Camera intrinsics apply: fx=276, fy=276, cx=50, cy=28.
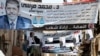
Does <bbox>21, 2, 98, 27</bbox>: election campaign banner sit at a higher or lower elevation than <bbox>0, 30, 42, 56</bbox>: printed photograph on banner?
higher

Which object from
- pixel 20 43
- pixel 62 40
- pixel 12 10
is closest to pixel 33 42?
pixel 20 43

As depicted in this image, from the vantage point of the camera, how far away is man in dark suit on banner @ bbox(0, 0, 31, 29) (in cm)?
238

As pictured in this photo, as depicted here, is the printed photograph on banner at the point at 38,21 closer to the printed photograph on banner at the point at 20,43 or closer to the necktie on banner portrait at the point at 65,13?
the necktie on banner portrait at the point at 65,13

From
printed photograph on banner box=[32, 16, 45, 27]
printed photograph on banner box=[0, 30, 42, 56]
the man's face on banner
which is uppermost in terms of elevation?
the man's face on banner

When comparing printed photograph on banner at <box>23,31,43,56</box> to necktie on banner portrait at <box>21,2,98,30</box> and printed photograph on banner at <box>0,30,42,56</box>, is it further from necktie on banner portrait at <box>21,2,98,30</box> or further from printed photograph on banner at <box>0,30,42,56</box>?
necktie on banner portrait at <box>21,2,98,30</box>

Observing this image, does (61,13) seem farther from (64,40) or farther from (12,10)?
(12,10)

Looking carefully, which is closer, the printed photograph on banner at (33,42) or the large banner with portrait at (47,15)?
the large banner with portrait at (47,15)

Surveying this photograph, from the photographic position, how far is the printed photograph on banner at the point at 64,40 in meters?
2.49

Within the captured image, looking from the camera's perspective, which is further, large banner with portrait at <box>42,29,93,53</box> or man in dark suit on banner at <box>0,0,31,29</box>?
large banner with portrait at <box>42,29,93,53</box>

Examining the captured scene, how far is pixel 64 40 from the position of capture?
2.53 metres

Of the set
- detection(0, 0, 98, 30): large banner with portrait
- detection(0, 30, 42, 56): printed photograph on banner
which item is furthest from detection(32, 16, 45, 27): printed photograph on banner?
detection(0, 30, 42, 56): printed photograph on banner

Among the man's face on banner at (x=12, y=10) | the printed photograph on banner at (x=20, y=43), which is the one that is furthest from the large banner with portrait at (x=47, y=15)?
the printed photograph on banner at (x=20, y=43)

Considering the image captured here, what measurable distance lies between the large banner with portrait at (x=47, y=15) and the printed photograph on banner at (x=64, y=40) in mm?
84

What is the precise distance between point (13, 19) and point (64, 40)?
50 cm
